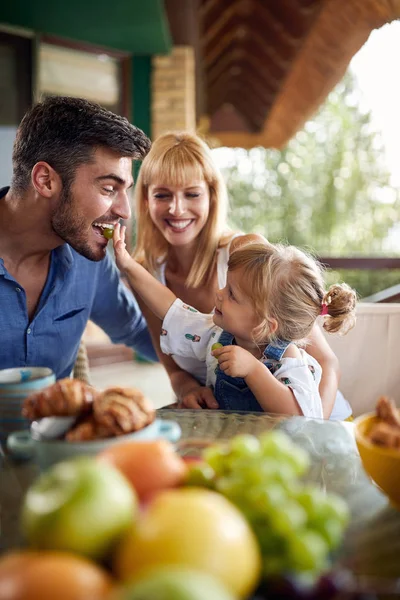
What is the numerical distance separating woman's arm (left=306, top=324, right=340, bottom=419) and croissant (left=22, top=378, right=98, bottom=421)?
3.34ft

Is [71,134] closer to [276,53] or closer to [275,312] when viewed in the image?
[275,312]

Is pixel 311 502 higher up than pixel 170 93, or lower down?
lower down

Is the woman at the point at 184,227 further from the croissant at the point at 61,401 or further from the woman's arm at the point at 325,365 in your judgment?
the croissant at the point at 61,401

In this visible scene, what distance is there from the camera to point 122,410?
0.85 meters

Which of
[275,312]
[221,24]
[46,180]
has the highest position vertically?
[221,24]

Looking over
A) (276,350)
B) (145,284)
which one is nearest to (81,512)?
(276,350)

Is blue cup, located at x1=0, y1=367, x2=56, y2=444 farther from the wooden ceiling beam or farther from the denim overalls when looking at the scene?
the wooden ceiling beam

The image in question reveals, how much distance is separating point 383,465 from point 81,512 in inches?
17.7

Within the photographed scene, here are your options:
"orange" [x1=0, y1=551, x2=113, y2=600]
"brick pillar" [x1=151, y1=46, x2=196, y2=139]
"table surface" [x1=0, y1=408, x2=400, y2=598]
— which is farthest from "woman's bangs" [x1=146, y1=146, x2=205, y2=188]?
"brick pillar" [x1=151, y1=46, x2=196, y2=139]

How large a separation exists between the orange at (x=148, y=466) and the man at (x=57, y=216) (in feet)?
4.23

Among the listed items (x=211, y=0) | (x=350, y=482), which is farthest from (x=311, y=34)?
(x=350, y=482)

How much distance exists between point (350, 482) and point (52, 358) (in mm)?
1243

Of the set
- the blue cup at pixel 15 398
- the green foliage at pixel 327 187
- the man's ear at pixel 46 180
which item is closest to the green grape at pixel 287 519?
the blue cup at pixel 15 398

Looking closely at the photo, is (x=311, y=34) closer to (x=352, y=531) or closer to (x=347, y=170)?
(x=352, y=531)
